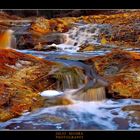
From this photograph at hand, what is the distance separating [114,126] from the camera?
2305mm

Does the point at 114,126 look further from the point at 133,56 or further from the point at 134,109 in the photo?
the point at 133,56

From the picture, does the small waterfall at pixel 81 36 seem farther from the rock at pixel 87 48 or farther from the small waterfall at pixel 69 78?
the small waterfall at pixel 69 78

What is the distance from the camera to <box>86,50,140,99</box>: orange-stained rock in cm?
236

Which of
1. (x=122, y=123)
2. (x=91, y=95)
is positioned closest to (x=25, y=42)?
(x=91, y=95)

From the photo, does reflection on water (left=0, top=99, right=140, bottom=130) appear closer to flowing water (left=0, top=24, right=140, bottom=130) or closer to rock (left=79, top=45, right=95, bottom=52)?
flowing water (left=0, top=24, right=140, bottom=130)

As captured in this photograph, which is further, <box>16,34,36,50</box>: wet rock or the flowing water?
<box>16,34,36,50</box>: wet rock

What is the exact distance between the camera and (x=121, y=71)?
7.84ft

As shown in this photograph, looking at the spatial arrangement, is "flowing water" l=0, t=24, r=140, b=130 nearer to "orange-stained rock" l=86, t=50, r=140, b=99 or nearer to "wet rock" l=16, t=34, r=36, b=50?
"orange-stained rock" l=86, t=50, r=140, b=99

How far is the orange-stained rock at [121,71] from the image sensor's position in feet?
7.73

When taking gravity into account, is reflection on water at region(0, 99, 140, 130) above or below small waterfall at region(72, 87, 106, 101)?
below

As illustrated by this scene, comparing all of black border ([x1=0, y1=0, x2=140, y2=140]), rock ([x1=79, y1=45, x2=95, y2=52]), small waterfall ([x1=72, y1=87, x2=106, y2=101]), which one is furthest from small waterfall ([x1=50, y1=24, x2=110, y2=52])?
small waterfall ([x1=72, y1=87, x2=106, y2=101])
